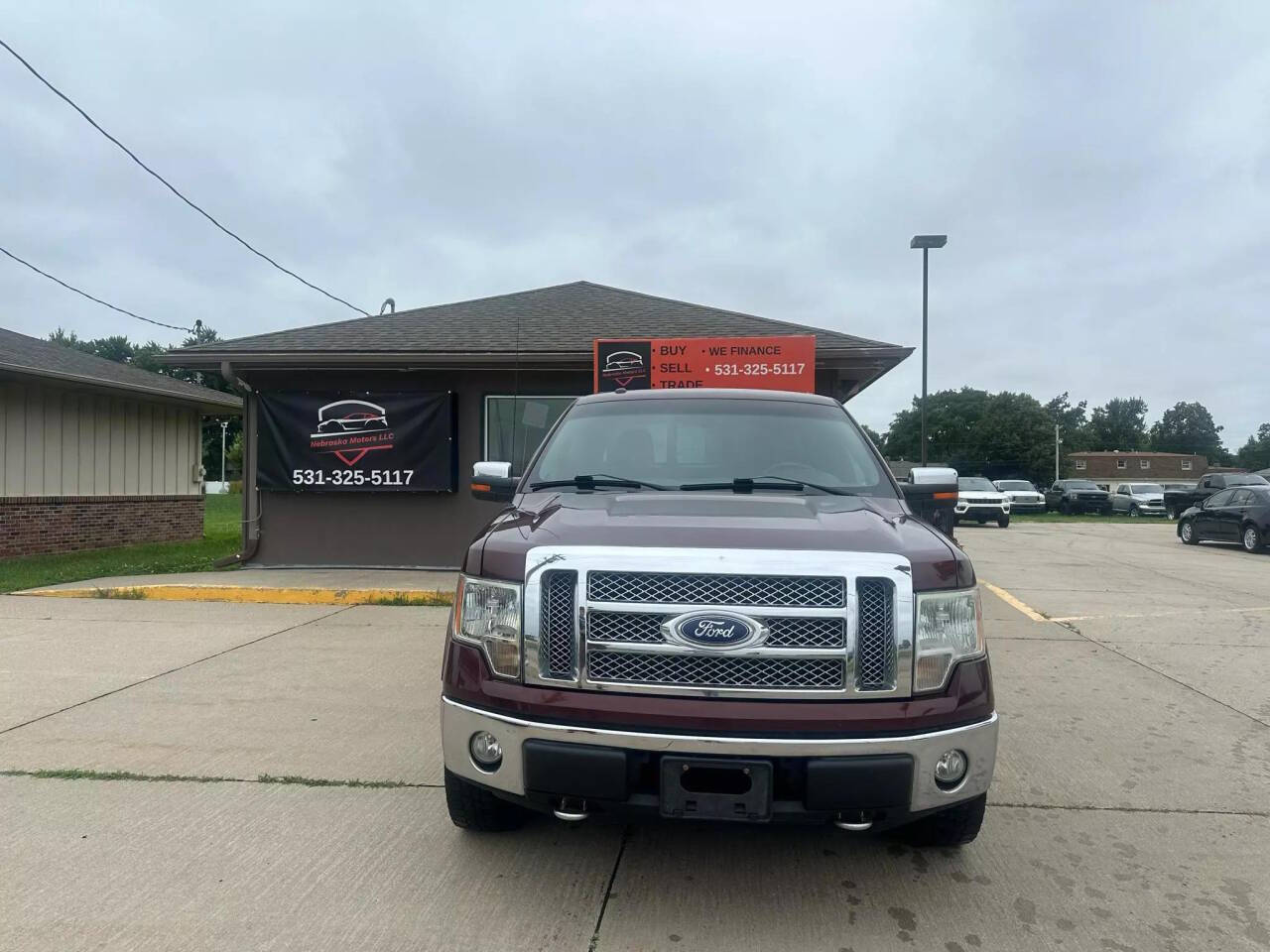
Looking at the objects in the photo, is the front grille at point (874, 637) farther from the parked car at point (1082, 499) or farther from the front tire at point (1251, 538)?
the parked car at point (1082, 499)

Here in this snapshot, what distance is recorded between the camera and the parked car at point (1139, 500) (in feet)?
120

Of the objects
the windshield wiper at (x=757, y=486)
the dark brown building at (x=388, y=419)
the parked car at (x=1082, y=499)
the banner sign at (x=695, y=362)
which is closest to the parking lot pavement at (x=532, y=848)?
the windshield wiper at (x=757, y=486)

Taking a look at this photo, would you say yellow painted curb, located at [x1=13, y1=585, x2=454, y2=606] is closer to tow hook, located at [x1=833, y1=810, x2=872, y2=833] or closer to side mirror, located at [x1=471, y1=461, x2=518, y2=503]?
side mirror, located at [x1=471, y1=461, x2=518, y2=503]

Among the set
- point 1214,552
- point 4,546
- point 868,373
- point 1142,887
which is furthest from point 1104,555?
point 4,546

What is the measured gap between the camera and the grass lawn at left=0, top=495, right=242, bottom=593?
10.3m

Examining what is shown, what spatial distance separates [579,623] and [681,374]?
692 centimetres

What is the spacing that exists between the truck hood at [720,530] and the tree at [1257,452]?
138 m

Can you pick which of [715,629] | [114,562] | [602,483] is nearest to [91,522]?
[114,562]

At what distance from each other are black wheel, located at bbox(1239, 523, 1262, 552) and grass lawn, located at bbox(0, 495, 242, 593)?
19392mm

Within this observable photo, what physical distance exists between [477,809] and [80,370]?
46.7ft

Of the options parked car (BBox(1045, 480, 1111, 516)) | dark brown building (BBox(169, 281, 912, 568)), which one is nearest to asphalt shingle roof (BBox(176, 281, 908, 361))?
dark brown building (BBox(169, 281, 912, 568))

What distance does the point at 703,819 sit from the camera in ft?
8.16

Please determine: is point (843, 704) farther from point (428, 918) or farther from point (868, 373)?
point (868, 373)

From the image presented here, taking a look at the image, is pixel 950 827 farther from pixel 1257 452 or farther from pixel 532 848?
pixel 1257 452
